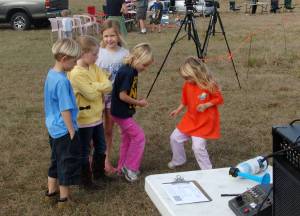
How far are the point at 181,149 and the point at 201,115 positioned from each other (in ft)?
1.55

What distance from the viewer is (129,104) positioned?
421 centimetres

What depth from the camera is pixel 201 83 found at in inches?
165

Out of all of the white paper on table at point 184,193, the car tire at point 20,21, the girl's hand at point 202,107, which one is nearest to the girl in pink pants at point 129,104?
the girl's hand at point 202,107

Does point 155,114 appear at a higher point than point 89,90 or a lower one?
lower

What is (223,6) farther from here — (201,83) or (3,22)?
(201,83)

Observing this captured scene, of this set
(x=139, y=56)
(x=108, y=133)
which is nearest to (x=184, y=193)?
(x=139, y=56)

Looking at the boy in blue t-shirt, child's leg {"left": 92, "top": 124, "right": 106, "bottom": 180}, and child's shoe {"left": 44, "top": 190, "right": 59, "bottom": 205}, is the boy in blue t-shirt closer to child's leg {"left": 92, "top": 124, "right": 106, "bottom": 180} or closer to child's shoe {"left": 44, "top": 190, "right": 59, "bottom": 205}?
child's shoe {"left": 44, "top": 190, "right": 59, "bottom": 205}

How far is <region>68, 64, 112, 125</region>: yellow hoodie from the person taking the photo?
12.6 feet

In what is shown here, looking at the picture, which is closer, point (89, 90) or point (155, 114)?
point (89, 90)

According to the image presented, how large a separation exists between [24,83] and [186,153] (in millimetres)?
4225

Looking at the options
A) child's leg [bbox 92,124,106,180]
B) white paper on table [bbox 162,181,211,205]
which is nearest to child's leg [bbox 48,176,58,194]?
child's leg [bbox 92,124,106,180]

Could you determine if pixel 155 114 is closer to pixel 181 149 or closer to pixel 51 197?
pixel 181 149

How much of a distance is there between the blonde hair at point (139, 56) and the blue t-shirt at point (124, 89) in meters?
0.05

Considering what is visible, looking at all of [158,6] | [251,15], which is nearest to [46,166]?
[158,6]
